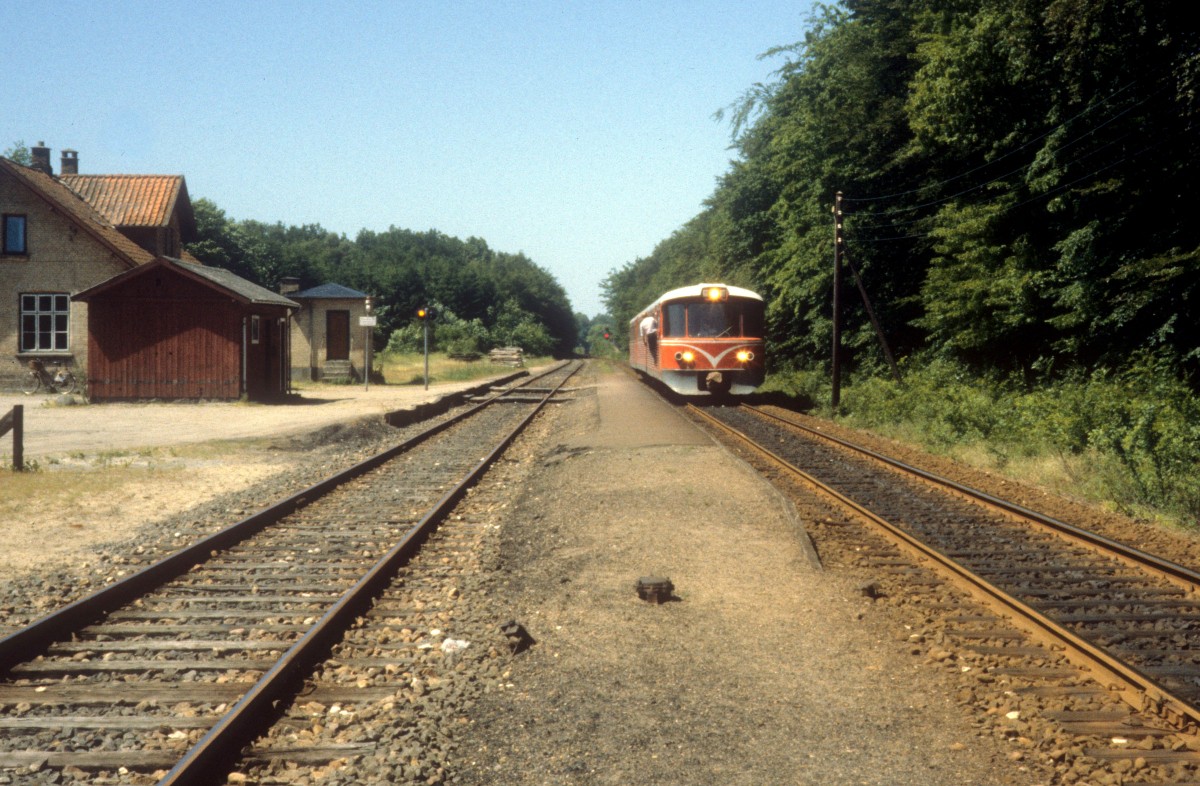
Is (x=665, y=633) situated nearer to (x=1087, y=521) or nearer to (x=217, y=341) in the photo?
(x=1087, y=521)

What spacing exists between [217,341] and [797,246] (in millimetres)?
17532

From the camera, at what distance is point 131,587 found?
7176 millimetres

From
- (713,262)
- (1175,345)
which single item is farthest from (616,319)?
(1175,345)

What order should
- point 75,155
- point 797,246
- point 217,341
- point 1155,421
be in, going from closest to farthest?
point 1155,421
point 217,341
point 797,246
point 75,155

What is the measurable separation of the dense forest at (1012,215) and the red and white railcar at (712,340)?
2830 millimetres

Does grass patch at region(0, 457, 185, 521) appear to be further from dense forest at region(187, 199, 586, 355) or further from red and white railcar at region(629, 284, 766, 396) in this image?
dense forest at region(187, 199, 586, 355)

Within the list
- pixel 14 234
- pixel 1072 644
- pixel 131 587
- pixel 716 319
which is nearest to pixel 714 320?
pixel 716 319

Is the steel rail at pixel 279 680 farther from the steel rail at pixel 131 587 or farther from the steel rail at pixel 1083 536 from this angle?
the steel rail at pixel 1083 536

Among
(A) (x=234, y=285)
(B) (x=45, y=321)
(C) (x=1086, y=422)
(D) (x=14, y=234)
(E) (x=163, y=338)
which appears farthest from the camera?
(B) (x=45, y=321)

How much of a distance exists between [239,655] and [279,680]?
2.97ft

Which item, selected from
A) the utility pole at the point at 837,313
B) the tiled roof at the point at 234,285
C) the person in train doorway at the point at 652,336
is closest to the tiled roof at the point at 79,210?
the tiled roof at the point at 234,285

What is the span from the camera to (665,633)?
628cm

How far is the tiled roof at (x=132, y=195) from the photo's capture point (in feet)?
119

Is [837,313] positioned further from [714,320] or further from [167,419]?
[167,419]
